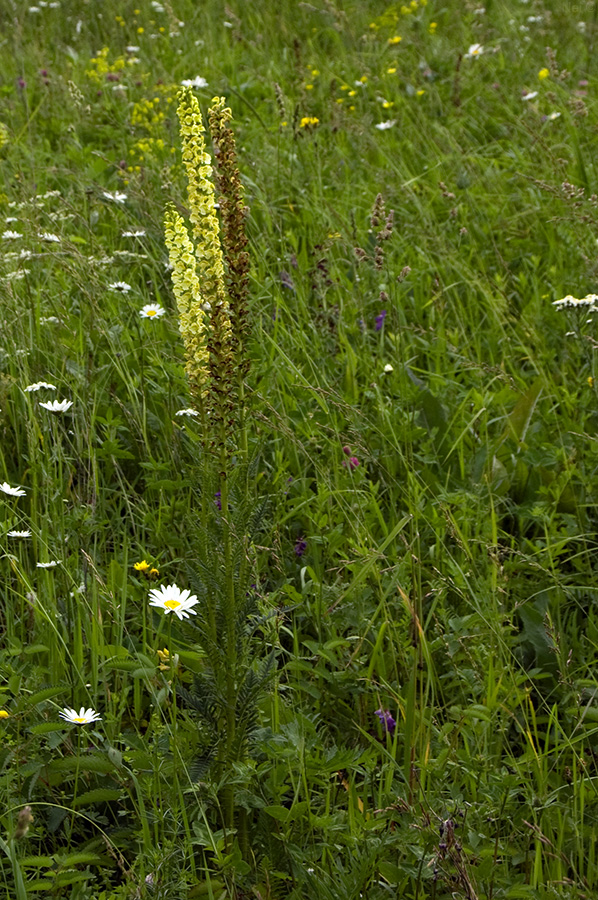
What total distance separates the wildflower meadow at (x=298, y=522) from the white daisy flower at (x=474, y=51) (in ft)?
3.13

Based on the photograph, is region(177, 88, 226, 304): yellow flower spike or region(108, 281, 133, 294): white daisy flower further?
region(108, 281, 133, 294): white daisy flower

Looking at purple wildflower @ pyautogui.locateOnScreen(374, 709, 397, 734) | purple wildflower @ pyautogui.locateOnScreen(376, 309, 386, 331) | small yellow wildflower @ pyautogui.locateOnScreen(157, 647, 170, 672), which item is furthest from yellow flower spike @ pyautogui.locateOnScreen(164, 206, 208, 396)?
purple wildflower @ pyautogui.locateOnScreen(376, 309, 386, 331)

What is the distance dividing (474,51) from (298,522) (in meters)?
4.26

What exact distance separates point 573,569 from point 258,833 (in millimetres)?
1161

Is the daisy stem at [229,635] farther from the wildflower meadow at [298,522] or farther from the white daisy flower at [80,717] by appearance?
the white daisy flower at [80,717]

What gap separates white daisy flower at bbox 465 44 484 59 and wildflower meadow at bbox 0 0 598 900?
955 mm

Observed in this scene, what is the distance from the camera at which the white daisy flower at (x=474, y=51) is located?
218 inches

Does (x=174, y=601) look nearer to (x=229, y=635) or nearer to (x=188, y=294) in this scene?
(x=229, y=635)

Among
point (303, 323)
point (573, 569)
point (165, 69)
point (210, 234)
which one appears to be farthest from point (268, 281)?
point (165, 69)

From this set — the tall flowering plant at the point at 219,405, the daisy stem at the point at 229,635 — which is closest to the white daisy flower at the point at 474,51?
the tall flowering plant at the point at 219,405

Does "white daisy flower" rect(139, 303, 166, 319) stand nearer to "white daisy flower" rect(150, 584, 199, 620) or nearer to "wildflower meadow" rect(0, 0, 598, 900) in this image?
"wildflower meadow" rect(0, 0, 598, 900)

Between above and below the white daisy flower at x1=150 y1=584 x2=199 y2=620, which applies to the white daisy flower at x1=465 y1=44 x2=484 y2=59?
above

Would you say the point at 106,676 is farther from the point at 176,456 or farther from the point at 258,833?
the point at 176,456

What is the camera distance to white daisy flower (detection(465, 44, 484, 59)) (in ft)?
18.2
